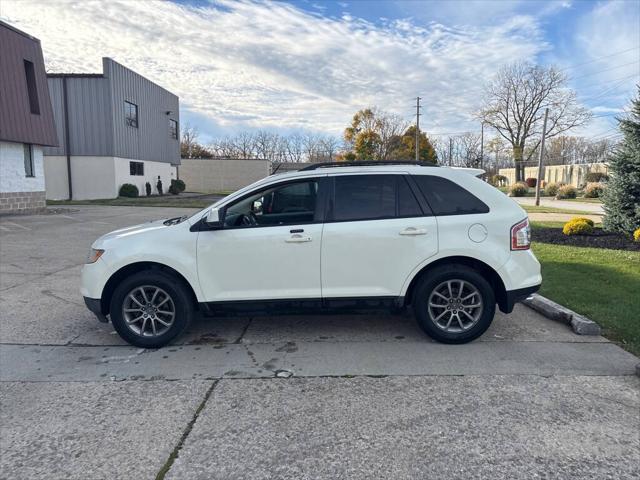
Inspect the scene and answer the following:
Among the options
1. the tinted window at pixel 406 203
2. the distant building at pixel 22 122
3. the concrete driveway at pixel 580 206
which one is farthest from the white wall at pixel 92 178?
the tinted window at pixel 406 203

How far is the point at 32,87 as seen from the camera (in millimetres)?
18922

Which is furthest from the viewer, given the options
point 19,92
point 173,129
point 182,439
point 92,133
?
point 173,129

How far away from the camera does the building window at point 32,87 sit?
1870cm

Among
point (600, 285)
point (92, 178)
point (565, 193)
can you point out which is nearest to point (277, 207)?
point (600, 285)

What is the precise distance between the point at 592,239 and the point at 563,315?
687cm

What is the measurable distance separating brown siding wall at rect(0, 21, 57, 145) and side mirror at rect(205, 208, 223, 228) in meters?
17.1

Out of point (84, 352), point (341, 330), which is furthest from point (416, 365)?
point (84, 352)

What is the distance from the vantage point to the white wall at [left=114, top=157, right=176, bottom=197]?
29.1m

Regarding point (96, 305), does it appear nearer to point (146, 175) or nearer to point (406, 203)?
point (406, 203)

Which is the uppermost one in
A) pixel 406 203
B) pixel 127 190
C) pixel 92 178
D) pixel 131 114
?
pixel 131 114

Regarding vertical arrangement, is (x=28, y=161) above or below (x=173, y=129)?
below

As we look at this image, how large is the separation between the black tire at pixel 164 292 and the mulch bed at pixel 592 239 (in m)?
9.14

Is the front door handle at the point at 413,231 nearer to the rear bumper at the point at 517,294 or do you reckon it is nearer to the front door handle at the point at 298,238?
the front door handle at the point at 298,238

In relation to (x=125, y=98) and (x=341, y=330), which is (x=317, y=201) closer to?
(x=341, y=330)
